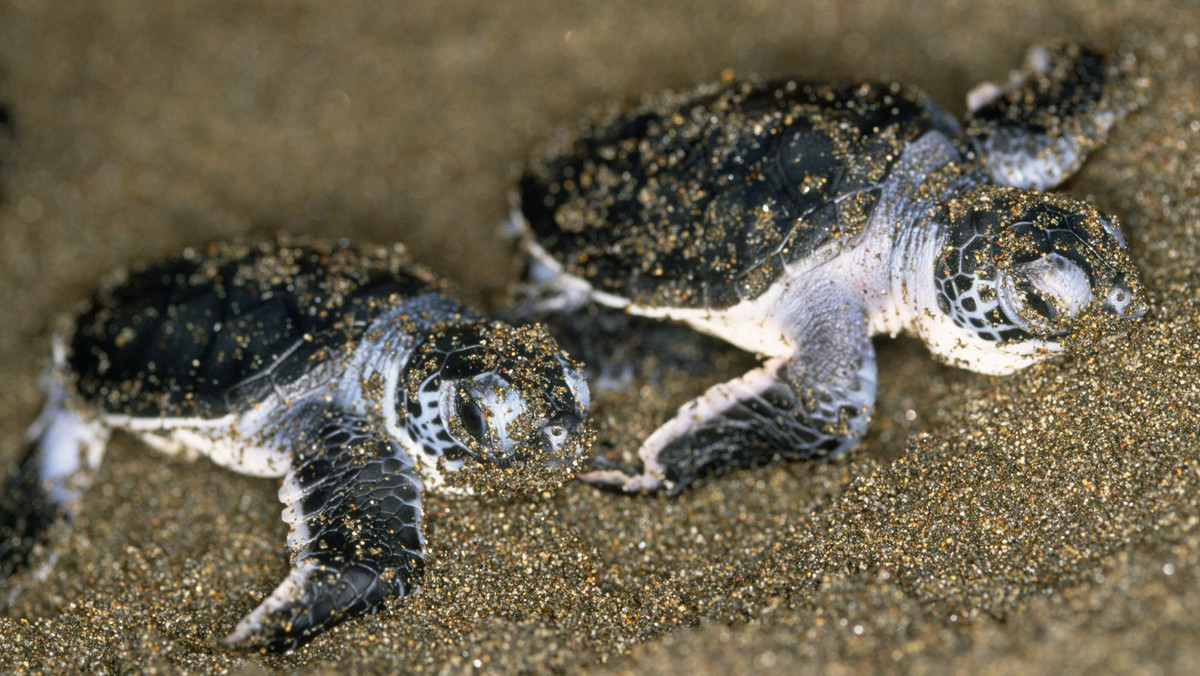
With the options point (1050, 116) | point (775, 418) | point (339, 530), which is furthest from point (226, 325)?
point (1050, 116)

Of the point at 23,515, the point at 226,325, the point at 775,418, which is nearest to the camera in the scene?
the point at 775,418

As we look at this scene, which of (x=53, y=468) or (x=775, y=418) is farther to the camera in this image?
(x=53, y=468)

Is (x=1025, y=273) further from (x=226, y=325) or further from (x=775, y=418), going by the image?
(x=226, y=325)

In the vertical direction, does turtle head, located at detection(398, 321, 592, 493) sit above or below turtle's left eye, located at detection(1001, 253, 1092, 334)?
below

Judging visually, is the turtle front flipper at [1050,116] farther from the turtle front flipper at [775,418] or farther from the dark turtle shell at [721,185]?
the turtle front flipper at [775,418]

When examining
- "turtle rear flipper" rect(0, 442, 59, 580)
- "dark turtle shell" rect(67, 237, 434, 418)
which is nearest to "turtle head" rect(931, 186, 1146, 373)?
"dark turtle shell" rect(67, 237, 434, 418)

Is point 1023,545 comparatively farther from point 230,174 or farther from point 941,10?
point 230,174

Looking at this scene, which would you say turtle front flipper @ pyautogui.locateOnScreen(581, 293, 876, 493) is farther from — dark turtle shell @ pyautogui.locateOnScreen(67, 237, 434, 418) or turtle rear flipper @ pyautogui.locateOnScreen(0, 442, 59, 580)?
turtle rear flipper @ pyautogui.locateOnScreen(0, 442, 59, 580)
